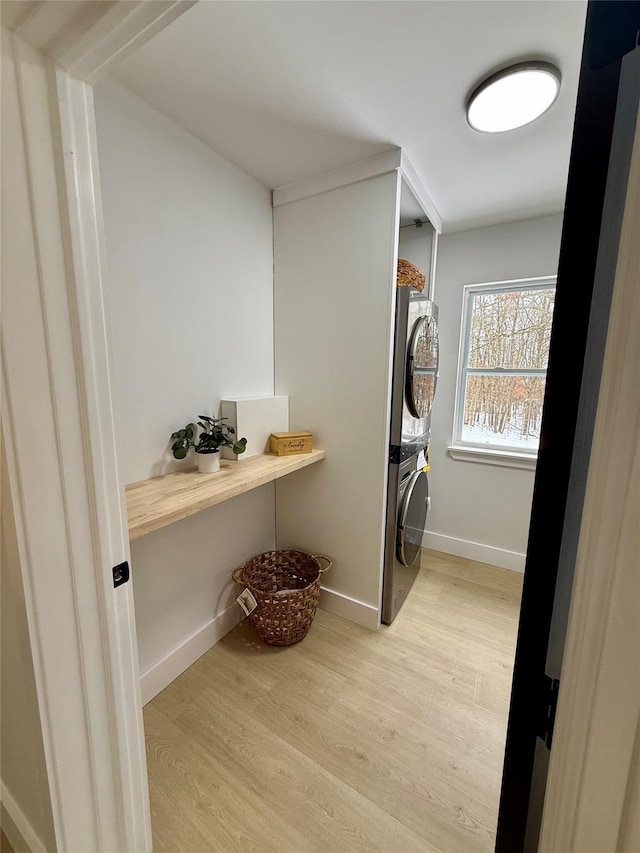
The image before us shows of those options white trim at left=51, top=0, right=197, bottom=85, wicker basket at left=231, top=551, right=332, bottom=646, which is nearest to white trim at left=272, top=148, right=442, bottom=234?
white trim at left=51, top=0, right=197, bottom=85

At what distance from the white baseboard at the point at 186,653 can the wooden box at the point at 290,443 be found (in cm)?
92

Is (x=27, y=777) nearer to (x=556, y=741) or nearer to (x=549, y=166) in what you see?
(x=556, y=741)

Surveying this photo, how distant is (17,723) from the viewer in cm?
94

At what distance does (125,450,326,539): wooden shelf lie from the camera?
1.12 meters

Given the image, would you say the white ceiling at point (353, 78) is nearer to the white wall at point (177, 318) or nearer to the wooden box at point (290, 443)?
the white wall at point (177, 318)

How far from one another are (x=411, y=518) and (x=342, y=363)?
3.34ft

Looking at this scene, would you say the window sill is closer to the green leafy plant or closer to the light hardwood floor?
the light hardwood floor

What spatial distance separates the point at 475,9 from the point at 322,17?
1.41 feet

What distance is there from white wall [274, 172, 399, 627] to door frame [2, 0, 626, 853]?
122 cm

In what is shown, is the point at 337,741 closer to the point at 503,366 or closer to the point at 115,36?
the point at 115,36

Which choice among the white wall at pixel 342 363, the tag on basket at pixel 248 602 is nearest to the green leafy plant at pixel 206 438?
the white wall at pixel 342 363

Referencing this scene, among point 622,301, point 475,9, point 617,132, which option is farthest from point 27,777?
point 475,9

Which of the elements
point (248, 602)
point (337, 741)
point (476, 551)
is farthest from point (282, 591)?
point (476, 551)

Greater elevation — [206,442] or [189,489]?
[206,442]
